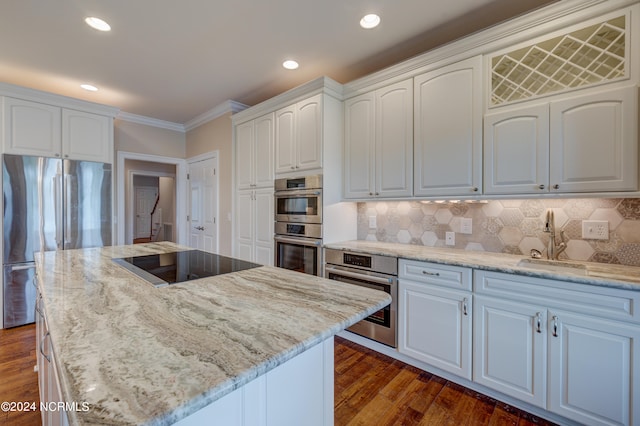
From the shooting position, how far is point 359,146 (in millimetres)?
2711

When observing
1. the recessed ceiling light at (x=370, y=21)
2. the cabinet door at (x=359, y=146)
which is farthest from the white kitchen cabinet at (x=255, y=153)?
the recessed ceiling light at (x=370, y=21)

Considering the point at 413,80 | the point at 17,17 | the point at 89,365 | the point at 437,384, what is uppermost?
the point at 17,17

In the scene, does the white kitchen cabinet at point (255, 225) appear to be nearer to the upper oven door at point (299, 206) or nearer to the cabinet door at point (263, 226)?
the cabinet door at point (263, 226)

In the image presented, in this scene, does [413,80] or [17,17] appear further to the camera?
[413,80]

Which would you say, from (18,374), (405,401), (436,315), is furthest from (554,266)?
(18,374)

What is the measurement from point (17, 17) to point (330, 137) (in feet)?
8.21

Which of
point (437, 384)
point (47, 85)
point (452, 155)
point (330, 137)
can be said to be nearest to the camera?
point (437, 384)

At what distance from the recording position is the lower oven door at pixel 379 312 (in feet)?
7.33

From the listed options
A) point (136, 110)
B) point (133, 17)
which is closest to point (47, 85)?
point (136, 110)

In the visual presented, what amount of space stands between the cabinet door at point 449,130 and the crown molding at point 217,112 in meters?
2.38

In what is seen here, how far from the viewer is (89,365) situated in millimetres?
598

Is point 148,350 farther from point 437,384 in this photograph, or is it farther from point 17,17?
point 17,17

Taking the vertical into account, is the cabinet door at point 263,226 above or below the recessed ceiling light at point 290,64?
below

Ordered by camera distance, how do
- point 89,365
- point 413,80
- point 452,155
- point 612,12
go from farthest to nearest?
point 413,80 → point 452,155 → point 612,12 → point 89,365
